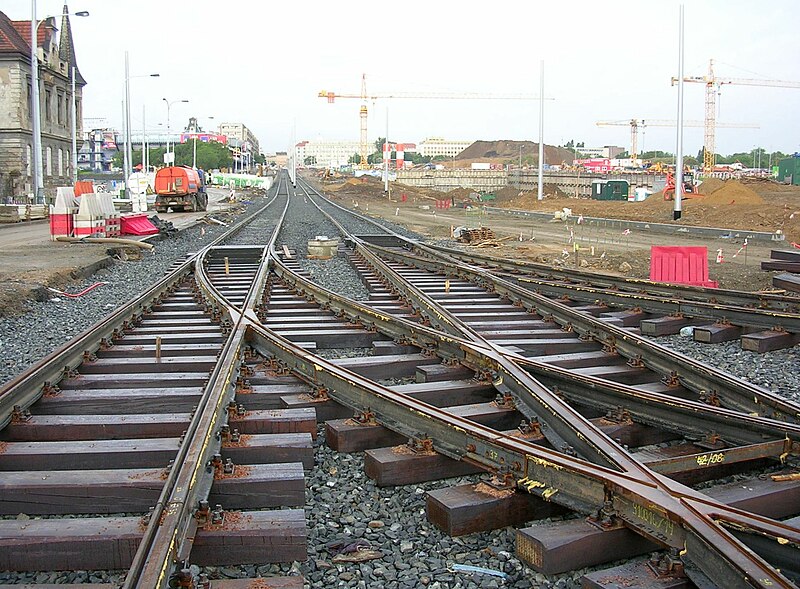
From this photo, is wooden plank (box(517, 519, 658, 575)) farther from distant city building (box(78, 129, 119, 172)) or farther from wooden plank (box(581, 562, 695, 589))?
distant city building (box(78, 129, 119, 172))

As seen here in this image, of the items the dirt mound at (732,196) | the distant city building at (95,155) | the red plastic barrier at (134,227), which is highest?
the distant city building at (95,155)

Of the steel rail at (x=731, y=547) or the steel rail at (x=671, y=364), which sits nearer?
the steel rail at (x=731, y=547)

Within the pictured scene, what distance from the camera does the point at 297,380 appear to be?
237 inches

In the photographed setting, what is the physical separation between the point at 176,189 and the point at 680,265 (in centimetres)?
3183

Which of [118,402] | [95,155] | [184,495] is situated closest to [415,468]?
[184,495]

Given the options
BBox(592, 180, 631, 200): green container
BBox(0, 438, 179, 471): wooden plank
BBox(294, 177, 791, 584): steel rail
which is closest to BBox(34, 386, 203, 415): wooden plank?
BBox(0, 438, 179, 471): wooden plank

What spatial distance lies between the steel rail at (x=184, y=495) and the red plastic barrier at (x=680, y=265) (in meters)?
9.22

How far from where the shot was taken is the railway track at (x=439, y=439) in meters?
3.31

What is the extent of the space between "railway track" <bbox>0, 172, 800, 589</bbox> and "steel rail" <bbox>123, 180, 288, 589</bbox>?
0.04 ft

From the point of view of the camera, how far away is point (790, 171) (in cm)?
8088

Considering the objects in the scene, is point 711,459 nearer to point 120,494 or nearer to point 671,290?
point 120,494

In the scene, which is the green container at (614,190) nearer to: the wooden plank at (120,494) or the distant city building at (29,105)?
the distant city building at (29,105)

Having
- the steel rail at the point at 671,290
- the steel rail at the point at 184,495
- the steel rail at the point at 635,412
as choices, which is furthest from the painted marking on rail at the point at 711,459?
the steel rail at the point at 671,290

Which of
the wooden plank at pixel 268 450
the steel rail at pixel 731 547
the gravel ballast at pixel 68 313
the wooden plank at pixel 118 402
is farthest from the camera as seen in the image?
the gravel ballast at pixel 68 313
